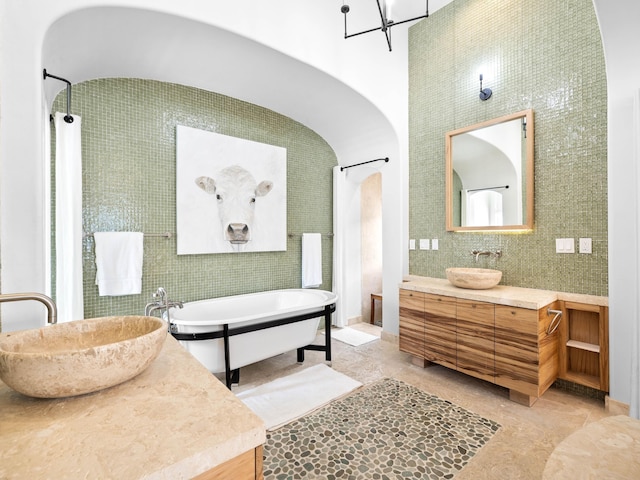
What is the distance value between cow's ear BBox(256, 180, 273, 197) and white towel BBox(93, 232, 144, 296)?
126 centimetres

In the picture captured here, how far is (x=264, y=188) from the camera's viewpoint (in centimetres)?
346

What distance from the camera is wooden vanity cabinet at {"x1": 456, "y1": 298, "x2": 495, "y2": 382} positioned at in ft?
7.68

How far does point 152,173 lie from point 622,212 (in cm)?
362

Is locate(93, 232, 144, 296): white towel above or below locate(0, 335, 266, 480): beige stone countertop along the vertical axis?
above

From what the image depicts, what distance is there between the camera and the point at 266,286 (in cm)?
355

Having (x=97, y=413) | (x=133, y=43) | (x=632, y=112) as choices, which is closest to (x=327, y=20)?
(x=133, y=43)

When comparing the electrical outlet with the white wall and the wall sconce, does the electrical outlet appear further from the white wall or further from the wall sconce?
the wall sconce

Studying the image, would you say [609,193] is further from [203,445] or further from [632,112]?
[203,445]

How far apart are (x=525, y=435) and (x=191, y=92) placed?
3.79 metres

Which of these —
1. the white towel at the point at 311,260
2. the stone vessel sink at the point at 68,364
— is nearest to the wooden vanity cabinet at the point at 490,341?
the white towel at the point at 311,260

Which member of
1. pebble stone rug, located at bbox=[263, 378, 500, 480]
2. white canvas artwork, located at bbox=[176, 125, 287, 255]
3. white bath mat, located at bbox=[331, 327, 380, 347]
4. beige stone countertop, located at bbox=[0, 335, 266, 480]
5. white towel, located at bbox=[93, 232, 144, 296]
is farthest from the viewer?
white bath mat, located at bbox=[331, 327, 380, 347]

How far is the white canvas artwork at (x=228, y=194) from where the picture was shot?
117 inches

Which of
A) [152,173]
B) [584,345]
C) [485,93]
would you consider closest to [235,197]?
[152,173]

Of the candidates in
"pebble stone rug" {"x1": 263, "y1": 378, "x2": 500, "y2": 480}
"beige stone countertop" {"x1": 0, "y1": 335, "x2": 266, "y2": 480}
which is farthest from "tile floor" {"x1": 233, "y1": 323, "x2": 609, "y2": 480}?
"beige stone countertop" {"x1": 0, "y1": 335, "x2": 266, "y2": 480}
